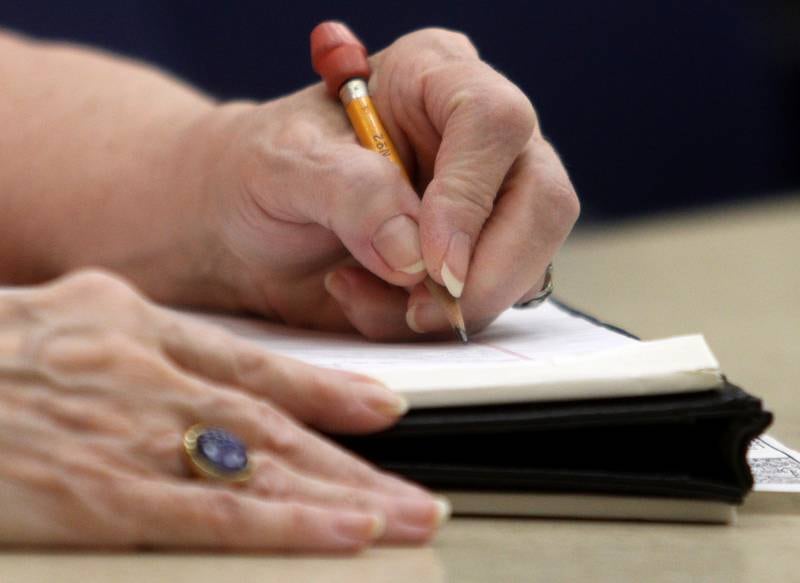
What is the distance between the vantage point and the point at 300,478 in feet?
1.57

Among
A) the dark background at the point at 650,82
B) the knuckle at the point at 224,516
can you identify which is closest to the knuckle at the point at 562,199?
the knuckle at the point at 224,516

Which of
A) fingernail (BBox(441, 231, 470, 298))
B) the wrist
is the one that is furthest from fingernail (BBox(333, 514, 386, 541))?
the wrist

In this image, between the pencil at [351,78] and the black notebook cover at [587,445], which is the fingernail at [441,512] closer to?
the black notebook cover at [587,445]

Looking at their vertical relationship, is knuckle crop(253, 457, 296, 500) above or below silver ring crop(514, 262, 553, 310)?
above

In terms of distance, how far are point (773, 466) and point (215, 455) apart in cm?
29

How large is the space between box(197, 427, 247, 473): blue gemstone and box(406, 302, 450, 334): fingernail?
272 mm

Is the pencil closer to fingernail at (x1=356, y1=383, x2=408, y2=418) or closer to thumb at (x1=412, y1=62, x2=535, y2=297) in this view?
thumb at (x1=412, y1=62, x2=535, y2=297)

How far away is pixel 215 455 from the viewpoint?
1.53 feet

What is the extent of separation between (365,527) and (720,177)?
2546 mm

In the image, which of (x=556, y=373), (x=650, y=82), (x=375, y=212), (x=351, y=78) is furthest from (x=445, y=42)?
(x=650, y=82)

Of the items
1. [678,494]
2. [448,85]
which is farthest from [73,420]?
[448,85]

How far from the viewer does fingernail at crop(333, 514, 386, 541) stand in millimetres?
456

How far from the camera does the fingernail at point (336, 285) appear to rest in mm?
806

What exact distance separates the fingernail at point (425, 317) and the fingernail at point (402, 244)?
0.03m
